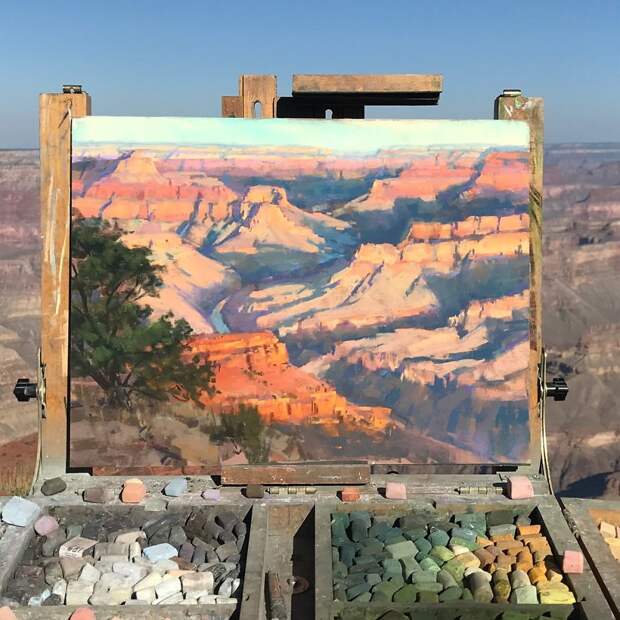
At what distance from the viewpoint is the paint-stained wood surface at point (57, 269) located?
15.1 ft

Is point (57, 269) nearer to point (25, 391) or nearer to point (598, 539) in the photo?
point (25, 391)

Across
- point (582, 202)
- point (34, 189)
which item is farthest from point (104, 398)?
point (582, 202)

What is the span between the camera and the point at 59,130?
4.61 m

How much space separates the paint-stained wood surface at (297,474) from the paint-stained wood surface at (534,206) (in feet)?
3.18

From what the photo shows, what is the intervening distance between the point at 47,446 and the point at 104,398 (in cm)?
40

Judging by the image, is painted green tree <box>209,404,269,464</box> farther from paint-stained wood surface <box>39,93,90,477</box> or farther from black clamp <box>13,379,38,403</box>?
black clamp <box>13,379,38,403</box>

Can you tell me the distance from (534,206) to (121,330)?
2302 mm

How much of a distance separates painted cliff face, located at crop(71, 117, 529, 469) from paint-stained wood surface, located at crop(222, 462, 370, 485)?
15 centimetres

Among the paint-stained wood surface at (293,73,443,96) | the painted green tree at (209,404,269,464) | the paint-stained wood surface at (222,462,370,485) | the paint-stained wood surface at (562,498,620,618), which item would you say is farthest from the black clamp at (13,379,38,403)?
the paint-stained wood surface at (562,498,620,618)

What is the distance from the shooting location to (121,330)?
15.0ft

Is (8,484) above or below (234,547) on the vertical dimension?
below

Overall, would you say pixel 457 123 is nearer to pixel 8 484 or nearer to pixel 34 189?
pixel 8 484

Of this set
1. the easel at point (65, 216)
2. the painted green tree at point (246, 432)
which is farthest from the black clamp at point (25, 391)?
the painted green tree at point (246, 432)

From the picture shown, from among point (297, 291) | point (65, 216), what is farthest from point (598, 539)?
point (65, 216)
